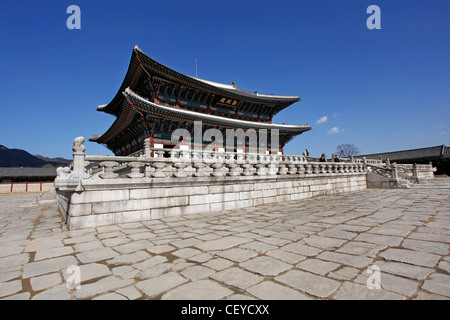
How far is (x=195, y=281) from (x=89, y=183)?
11.9 ft

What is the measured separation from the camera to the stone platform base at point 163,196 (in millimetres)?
4438

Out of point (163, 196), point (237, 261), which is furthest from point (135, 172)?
point (237, 261)

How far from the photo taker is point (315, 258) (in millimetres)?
2443

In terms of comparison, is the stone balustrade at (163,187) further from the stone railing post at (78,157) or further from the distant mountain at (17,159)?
the distant mountain at (17,159)

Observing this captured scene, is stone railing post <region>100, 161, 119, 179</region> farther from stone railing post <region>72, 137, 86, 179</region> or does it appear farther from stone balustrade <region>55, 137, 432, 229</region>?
stone railing post <region>72, 137, 86, 179</region>

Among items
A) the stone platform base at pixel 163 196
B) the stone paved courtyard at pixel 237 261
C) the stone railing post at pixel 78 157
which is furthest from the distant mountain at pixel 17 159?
the stone paved courtyard at pixel 237 261

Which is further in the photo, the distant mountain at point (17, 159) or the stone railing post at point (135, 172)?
the distant mountain at point (17, 159)

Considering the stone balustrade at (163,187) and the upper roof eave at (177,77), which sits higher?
the upper roof eave at (177,77)

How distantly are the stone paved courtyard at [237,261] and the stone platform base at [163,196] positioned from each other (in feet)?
1.70

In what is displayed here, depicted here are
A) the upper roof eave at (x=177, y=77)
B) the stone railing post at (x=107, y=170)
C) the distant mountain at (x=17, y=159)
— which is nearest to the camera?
the stone railing post at (x=107, y=170)

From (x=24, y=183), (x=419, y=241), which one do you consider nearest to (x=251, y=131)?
(x=419, y=241)

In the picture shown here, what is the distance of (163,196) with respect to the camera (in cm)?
533

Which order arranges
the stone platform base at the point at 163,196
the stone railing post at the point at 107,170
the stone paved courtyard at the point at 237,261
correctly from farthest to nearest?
the stone railing post at the point at 107,170 < the stone platform base at the point at 163,196 < the stone paved courtyard at the point at 237,261
